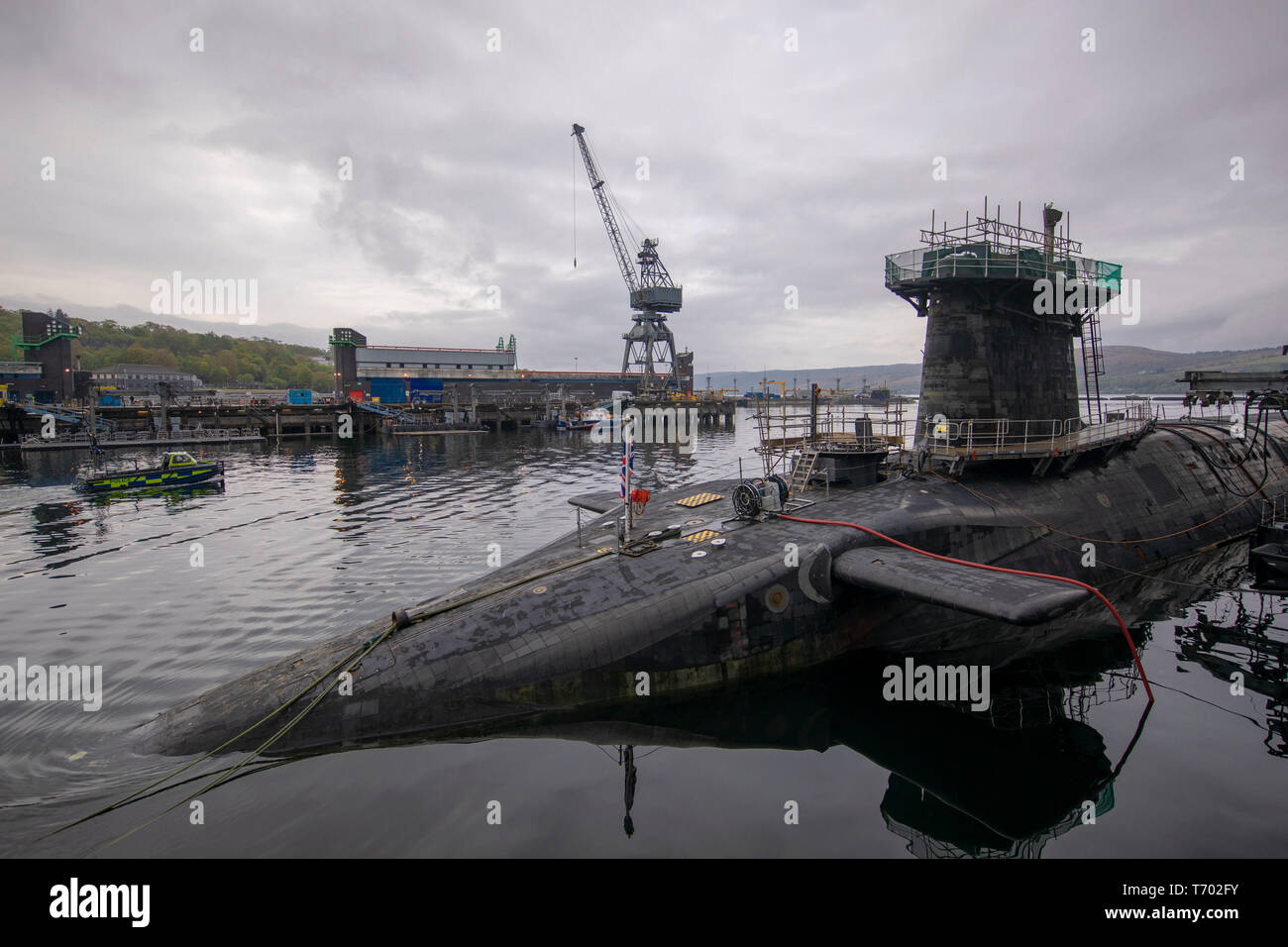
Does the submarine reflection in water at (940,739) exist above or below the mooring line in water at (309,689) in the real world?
below

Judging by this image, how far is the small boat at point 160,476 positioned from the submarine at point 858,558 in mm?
34225

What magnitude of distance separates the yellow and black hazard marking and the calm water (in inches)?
294

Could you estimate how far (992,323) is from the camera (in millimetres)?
23359

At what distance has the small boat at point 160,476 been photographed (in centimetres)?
4159

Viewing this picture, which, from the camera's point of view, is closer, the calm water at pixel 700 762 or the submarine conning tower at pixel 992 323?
the calm water at pixel 700 762

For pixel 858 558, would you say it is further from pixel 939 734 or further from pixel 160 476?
pixel 160 476

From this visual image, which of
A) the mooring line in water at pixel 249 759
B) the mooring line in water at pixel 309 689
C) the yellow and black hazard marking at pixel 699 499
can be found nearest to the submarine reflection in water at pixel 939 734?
the mooring line in water at pixel 249 759

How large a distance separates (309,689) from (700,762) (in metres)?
8.01

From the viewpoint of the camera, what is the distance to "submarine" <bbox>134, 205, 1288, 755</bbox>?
42.2 feet

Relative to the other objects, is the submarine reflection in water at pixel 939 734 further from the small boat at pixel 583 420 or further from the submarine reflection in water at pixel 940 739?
the small boat at pixel 583 420
